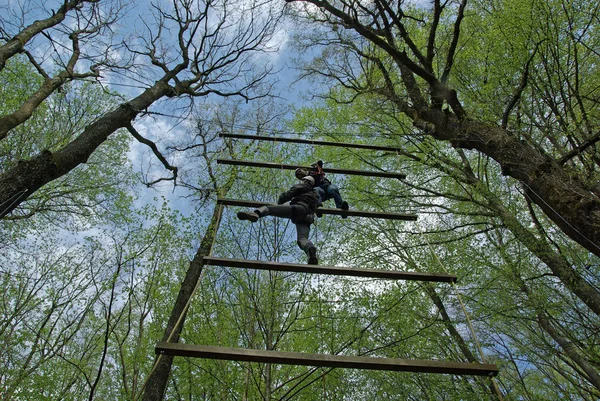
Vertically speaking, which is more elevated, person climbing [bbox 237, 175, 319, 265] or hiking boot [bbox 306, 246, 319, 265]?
person climbing [bbox 237, 175, 319, 265]

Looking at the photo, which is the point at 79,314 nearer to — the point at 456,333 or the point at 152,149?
the point at 152,149

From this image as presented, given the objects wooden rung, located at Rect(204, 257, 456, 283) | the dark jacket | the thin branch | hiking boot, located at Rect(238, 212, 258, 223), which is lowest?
wooden rung, located at Rect(204, 257, 456, 283)

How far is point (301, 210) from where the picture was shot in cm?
458

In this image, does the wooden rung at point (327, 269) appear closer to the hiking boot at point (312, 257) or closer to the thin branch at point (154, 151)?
the hiking boot at point (312, 257)

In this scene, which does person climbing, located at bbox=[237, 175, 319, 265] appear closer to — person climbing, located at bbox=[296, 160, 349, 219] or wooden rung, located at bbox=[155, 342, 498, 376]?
person climbing, located at bbox=[296, 160, 349, 219]

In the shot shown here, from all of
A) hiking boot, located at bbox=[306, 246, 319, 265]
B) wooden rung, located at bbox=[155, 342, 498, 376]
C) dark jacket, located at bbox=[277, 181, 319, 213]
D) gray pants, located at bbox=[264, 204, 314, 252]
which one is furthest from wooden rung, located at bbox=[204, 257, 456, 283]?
dark jacket, located at bbox=[277, 181, 319, 213]

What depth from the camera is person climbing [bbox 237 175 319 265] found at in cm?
425

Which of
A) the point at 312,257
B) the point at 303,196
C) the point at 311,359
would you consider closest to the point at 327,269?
the point at 312,257

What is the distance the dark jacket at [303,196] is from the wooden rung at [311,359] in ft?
8.28

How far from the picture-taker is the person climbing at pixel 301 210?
4.25m

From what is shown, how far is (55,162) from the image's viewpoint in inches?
160

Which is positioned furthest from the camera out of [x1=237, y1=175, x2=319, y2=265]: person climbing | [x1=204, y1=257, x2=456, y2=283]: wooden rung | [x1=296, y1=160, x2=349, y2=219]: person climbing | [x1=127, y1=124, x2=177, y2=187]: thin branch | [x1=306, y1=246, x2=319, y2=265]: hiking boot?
[x1=127, y1=124, x2=177, y2=187]: thin branch

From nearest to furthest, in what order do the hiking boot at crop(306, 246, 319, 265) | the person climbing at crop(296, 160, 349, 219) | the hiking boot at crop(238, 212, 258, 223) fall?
the hiking boot at crop(238, 212, 258, 223) → the hiking boot at crop(306, 246, 319, 265) → the person climbing at crop(296, 160, 349, 219)

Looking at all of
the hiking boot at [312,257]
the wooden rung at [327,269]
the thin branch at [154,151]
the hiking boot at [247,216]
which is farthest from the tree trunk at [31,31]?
the hiking boot at [312,257]
